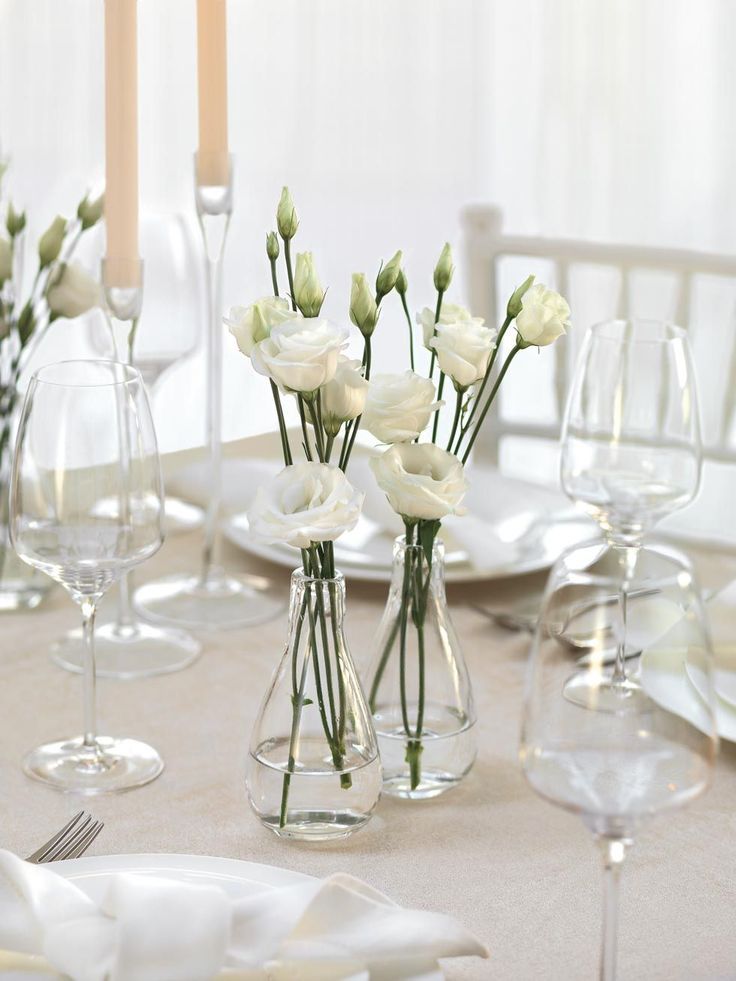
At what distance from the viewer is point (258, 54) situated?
3.49 metres

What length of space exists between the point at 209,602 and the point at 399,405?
0.51m

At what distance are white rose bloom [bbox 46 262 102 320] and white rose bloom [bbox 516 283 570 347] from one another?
531 mm

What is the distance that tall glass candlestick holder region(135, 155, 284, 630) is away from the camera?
1281 mm

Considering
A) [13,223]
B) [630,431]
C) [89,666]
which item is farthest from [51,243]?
[630,431]

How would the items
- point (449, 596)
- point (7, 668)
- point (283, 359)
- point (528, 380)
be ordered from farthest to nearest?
point (528, 380)
point (449, 596)
point (7, 668)
point (283, 359)

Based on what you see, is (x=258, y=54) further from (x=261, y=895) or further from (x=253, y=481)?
(x=261, y=895)

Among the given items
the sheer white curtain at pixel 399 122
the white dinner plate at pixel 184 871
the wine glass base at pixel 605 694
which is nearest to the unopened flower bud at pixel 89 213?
the white dinner plate at pixel 184 871

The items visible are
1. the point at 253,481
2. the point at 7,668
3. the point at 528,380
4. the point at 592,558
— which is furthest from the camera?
the point at 528,380

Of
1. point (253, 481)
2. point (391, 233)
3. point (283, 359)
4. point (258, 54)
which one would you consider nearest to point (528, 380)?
point (391, 233)

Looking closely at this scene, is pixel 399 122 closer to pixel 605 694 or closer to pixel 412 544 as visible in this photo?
pixel 412 544

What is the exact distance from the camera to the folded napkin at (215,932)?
0.66m

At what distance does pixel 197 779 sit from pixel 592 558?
0.41 m

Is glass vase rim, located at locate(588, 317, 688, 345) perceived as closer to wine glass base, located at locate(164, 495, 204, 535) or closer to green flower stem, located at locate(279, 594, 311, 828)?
green flower stem, located at locate(279, 594, 311, 828)

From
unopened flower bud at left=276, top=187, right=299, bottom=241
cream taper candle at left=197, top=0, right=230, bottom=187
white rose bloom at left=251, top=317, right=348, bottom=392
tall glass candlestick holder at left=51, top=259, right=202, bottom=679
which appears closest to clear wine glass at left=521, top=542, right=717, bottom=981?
white rose bloom at left=251, top=317, right=348, bottom=392
